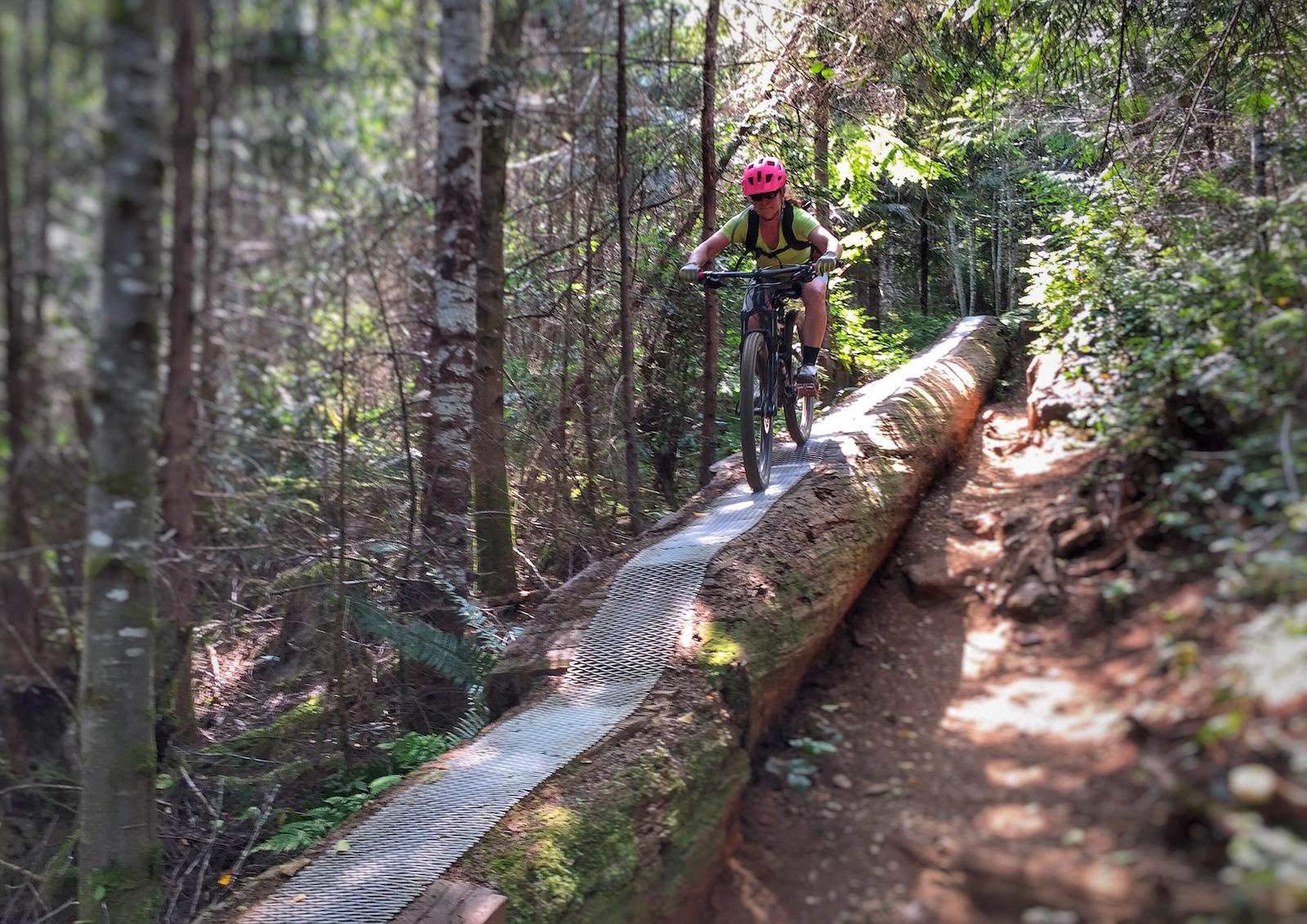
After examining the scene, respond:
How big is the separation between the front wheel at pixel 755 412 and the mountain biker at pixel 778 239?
0.44m

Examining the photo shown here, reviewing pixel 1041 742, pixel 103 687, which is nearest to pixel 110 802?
pixel 103 687

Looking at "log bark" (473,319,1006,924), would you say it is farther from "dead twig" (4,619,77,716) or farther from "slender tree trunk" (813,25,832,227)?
"slender tree trunk" (813,25,832,227)

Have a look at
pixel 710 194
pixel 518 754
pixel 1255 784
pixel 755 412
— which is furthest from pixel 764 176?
pixel 1255 784

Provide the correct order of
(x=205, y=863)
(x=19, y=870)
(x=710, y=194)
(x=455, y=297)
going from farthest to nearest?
(x=710, y=194) → (x=455, y=297) → (x=205, y=863) → (x=19, y=870)

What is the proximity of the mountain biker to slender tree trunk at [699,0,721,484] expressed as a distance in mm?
1816

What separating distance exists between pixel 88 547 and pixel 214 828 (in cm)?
247

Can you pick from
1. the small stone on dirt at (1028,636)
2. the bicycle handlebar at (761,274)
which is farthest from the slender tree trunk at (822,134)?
the small stone on dirt at (1028,636)

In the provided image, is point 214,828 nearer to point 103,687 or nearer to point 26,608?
point 103,687

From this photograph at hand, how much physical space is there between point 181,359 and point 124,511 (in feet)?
2.14

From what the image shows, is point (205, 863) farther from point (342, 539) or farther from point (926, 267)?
point (926, 267)

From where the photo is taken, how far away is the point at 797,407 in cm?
684

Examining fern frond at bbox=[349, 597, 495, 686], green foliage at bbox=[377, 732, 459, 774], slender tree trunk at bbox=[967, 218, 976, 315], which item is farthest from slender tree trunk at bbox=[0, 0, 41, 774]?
slender tree trunk at bbox=[967, 218, 976, 315]

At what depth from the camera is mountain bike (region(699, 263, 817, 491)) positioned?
19.0 ft

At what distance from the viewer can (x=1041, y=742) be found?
101 inches
